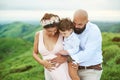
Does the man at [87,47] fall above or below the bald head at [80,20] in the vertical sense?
below

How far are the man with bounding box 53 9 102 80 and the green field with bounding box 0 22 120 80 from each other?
142 centimetres

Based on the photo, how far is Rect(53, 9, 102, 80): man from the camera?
2771mm

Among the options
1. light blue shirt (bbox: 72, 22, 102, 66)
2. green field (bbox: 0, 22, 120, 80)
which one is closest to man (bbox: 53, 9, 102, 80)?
light blue shirt (bbox: 72, 22, 102, 66)

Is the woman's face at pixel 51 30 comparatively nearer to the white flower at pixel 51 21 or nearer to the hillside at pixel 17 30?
the white flower at pixel 51 21

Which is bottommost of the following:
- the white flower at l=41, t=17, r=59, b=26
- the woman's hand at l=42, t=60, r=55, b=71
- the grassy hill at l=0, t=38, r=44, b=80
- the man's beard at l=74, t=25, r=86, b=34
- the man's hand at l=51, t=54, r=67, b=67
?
the grassy hill at l=0, t=38, r=44, b=80

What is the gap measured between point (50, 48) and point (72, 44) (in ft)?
0.60

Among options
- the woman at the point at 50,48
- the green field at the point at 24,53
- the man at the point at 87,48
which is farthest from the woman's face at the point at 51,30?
the green field at the point at 24,53

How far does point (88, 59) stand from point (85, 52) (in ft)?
0.21

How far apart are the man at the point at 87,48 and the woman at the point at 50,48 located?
59 mm

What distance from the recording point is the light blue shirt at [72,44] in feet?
9.21

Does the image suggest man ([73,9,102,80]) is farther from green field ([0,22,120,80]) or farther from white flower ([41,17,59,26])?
green field ([0,22,120,80])

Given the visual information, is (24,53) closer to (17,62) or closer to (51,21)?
(17,62)

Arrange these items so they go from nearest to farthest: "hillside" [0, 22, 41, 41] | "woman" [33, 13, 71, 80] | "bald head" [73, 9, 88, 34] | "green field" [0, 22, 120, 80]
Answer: "bald head" [73, 9, 88, 34]
"woman" [33, 13, 71, 80]
"green field" [0, 22, 120, 80]
"hillside" [0, 22, 41, 41]

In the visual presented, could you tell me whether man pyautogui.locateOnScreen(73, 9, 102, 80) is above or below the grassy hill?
above
